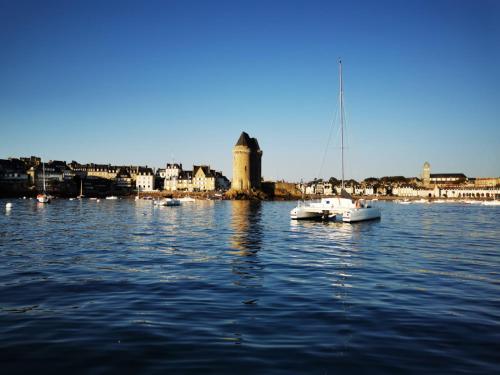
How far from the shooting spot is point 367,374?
6.54 m

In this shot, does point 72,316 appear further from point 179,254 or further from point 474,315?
point 179,254

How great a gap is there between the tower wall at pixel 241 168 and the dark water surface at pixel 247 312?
121854 mm

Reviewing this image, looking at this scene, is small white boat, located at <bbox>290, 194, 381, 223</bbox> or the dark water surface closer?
the dark water surface

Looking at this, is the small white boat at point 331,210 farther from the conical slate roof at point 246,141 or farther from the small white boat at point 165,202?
the conical slate roof at point 246,141

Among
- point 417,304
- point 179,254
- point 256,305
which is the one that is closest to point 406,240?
point 179,254

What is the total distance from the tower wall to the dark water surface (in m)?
122

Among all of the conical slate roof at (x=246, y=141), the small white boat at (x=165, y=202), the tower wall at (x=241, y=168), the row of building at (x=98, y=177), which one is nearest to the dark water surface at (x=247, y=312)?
the small white boat at (x=165, y=202)

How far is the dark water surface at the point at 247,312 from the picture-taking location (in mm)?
7062

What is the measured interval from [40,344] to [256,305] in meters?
4.83

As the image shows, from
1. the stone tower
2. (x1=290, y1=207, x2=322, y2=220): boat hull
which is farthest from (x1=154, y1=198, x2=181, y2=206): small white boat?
the stone tower

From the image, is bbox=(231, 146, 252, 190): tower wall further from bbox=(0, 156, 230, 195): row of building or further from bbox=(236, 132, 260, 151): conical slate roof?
bbox=(0, 156, 230, 195): row of building

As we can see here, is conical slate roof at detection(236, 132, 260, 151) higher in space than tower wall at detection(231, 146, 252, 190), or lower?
higher

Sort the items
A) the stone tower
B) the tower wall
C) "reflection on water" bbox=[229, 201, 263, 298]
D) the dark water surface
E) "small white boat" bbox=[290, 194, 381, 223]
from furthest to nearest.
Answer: the stone tower
the tower wall
"small white boat" bbox=[290, 194, 381, 223]
"reflection on water" bbox=[229, 201, 263, 298]
the dark water surface

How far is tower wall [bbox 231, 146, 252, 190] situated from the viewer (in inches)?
5571
